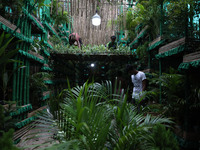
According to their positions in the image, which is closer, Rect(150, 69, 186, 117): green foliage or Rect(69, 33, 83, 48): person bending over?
Rect(150, 69, 186, 117): green foliage

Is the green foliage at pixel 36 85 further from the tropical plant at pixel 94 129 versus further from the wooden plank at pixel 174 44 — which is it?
the wooden plank at pixel 174 44

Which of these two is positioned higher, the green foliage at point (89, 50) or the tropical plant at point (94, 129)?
the green foliage at point (89, 50)

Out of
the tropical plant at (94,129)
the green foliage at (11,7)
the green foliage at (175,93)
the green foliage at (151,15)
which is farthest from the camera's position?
the green foliage at (151,15)

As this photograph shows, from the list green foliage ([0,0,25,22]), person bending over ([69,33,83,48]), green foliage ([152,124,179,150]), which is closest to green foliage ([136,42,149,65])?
person bending over ([69,33,83,48])

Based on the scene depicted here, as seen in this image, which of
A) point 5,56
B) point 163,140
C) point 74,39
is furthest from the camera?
point 74,39

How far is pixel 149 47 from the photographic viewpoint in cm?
634

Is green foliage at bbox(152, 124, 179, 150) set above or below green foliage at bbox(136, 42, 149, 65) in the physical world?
below

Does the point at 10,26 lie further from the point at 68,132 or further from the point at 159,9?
the point at 159,9

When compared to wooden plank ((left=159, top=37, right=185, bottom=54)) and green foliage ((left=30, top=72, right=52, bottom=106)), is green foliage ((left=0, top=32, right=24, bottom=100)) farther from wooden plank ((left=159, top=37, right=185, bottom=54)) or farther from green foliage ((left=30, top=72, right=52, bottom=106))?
wooden plank ((left=159, top=37, right=185, bottom=54))

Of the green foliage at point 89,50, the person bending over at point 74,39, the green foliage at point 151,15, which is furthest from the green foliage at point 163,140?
the person bending over at point 74,39

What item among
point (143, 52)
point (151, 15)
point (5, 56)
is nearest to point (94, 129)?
point (5, 56)

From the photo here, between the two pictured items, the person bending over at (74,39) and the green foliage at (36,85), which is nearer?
the green foliage at (36,85)

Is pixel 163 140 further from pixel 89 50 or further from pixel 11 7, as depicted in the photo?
pixel 89 50

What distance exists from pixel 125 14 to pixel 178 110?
16.2 feet
